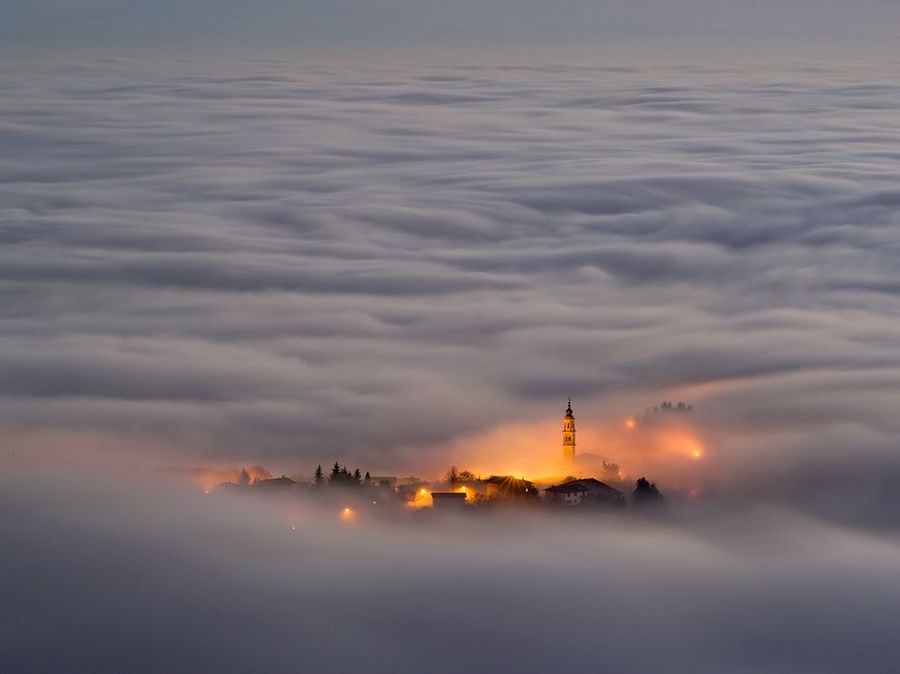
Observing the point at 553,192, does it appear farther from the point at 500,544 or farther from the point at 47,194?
the point at 500,544

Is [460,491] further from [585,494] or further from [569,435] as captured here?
[569,435]

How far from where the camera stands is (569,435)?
60.1 meters

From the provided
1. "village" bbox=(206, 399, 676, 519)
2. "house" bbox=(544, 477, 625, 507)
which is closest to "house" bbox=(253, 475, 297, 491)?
"village" bbox=(206, 399, 676, 519)

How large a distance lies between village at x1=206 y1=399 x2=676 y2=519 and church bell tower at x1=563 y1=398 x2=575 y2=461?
2.41m

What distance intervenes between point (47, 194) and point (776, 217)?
62.5 metres

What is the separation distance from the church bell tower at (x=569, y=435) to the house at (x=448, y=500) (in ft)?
18.8

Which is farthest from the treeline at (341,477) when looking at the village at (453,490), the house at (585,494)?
the house at (585,494)

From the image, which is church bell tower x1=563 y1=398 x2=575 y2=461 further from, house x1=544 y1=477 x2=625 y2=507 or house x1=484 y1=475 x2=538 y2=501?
house x1=544 y1=477 x2=625 y2=507

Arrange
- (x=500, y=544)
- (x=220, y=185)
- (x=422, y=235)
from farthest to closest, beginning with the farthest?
(x=220, y=185)
(x=422, y=235)
(x=500, y=544)

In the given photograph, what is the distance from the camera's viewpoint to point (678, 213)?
493 ft

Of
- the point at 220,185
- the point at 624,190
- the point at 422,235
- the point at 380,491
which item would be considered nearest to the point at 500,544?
the point at 380,491

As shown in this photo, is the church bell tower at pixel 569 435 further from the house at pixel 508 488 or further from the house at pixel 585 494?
the house at pixel 585 494

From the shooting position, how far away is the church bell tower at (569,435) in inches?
2287

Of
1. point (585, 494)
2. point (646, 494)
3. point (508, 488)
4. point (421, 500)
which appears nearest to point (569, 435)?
point (508, 488)
